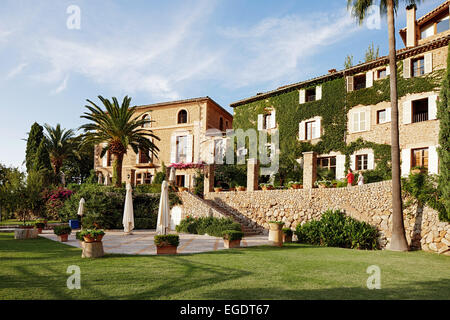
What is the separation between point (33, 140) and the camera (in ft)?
106

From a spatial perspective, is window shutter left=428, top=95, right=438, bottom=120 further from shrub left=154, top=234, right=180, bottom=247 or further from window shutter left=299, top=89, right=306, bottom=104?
shrub left=154, top=234, right=180, bottom=247

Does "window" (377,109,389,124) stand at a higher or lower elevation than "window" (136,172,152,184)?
higher

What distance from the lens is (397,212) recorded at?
1170 cm

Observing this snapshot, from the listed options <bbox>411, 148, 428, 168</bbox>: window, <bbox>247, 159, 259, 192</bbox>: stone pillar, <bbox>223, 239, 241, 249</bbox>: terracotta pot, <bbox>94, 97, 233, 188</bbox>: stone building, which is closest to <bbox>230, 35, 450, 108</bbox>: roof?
<bbox>94, 97, 233, 188</bbox>: stone building

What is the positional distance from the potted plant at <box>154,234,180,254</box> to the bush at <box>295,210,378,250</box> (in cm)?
640

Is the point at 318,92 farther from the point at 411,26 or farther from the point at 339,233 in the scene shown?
the point at 339,233

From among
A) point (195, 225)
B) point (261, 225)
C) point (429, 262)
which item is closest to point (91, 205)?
point (195, 225)

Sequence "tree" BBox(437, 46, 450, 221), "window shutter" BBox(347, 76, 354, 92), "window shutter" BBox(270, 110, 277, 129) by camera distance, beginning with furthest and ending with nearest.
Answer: "window shutter" BBox(270, 110, 277, 129) < "window shutter" BBox(347, 76, 354, 92) < "tree" BBox(437, 46, 450, 221)

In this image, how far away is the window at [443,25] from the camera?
67.8ft

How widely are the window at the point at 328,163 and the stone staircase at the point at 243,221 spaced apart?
24.3ft

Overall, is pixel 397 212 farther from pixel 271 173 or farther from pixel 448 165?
pixel 271 173

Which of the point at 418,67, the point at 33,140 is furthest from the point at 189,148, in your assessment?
the point at 418,67

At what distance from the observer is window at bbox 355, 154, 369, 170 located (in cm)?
2042

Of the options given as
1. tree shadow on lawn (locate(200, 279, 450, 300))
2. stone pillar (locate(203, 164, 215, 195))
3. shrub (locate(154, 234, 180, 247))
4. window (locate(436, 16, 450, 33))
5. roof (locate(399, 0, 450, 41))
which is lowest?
tree shadow on lawn (locate(200, 279, 450, 300))
